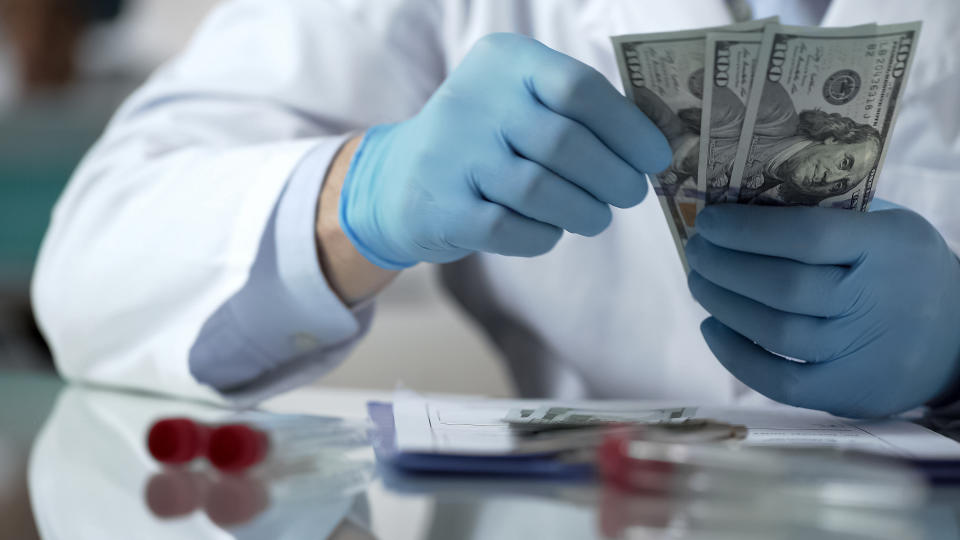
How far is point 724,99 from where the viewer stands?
55cm

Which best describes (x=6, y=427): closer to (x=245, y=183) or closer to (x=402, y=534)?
(x=245, y=183)

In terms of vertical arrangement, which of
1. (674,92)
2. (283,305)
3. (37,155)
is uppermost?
(674,92)

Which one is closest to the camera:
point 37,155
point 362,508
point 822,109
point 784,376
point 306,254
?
point 362,508

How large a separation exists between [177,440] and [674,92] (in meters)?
0.43

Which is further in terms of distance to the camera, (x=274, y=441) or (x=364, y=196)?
(x=364, y=196)

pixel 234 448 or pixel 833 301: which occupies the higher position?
pixel 833 301

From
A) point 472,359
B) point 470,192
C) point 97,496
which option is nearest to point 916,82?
point 470,192

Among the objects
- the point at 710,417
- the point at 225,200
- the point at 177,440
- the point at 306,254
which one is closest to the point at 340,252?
the point at 306,254

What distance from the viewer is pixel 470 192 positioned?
64 centimetres

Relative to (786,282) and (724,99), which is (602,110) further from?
(786,282)

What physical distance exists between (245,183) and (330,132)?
0.79ft

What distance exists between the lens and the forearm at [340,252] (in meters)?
0.76

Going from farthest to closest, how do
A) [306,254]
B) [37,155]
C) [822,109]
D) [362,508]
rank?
1. [37,155]
2. [306,254]
3. [822,109]
4. [362,508]

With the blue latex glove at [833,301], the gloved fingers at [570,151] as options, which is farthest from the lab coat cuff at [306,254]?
the blue latex glove at [833,301]
